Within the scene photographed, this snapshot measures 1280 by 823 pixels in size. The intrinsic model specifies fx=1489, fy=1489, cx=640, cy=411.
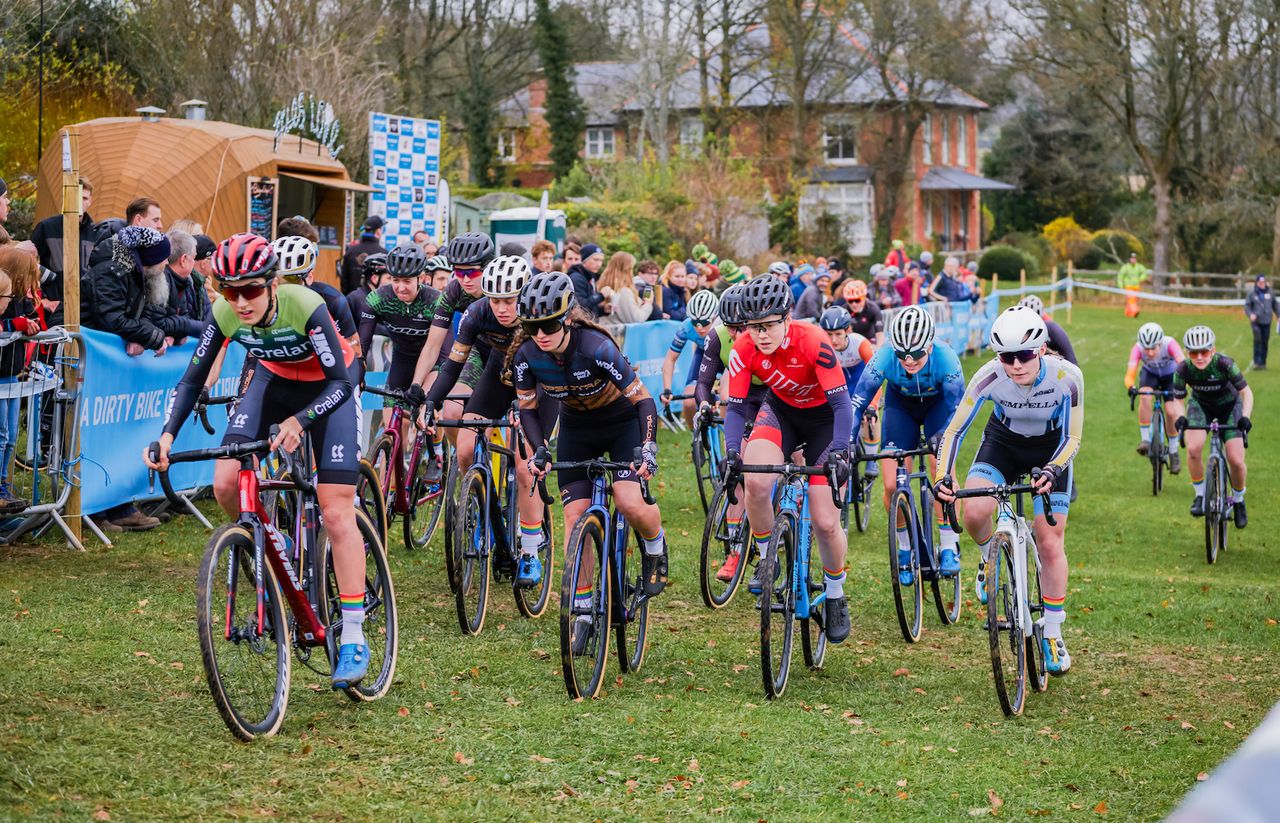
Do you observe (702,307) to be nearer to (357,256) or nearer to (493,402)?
(493,402)

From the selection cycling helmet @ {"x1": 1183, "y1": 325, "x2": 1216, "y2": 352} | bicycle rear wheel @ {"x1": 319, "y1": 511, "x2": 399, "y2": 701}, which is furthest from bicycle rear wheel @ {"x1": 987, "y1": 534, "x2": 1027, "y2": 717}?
cycling helmet @ {"x1": 1183, "y1": 325, "x2": 1216, "y2": 352}

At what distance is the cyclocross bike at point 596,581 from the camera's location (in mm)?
7398

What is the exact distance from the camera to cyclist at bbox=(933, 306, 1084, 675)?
826 cm

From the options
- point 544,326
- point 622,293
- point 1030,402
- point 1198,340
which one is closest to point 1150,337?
point 1198,340

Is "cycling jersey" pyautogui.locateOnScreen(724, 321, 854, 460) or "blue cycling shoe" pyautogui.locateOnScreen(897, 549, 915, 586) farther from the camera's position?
"blue cycling shoe" pyautogui.locateOnScreen(897, 549, 915, 586)

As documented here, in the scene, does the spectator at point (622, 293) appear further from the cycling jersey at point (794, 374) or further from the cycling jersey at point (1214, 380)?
the cycling jersey at point (794, 374)

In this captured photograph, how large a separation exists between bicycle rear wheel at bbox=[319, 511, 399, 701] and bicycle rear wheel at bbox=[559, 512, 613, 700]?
0.87m

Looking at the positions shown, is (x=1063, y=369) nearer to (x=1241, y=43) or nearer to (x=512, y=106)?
(x=1241, y=43)

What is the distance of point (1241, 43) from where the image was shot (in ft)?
171

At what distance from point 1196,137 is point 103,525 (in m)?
55.7

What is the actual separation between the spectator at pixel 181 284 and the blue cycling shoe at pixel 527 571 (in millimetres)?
3413

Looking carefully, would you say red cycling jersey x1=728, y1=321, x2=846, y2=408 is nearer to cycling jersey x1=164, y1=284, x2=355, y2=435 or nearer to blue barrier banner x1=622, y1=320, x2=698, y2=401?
cycling jersey x1=164, y1=284, x2=355, y2=435

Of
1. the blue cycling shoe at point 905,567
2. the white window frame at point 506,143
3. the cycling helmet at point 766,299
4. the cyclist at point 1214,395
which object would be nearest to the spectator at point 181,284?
the cycling helmet at point 766,299

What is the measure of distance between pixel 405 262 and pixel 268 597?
4.87m
